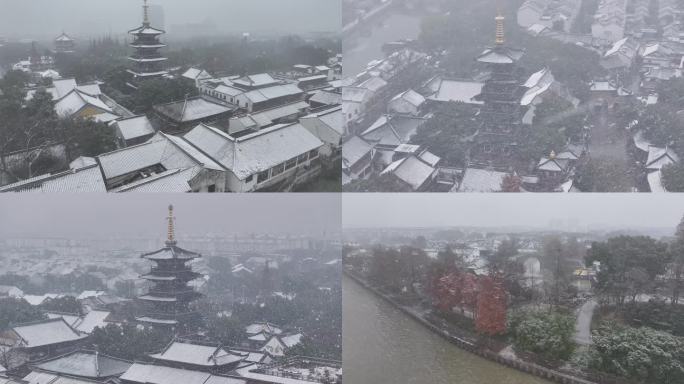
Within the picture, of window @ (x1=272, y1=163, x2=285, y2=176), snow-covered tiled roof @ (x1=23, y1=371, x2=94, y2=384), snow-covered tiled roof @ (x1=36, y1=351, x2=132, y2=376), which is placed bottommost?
snow-covered tiled roof @ (x1=23, y1=371, x2=94, y2=384)

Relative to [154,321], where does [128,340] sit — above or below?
below

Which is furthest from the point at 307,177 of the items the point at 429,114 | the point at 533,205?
the point at 533,205

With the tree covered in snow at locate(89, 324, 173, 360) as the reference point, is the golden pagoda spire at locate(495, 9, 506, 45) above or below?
above

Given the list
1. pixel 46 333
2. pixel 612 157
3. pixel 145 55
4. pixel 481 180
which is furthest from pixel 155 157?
pixel 612 157

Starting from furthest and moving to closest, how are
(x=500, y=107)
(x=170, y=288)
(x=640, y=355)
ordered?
(x=170, y=288) < (x=500, y=107) < (x=640, y=355)

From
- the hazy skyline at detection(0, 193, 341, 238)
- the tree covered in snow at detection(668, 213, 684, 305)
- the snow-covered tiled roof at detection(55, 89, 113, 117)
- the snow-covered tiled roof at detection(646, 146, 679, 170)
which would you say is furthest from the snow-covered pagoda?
the tree covered in snow at detection(668, 213, 684, 305)

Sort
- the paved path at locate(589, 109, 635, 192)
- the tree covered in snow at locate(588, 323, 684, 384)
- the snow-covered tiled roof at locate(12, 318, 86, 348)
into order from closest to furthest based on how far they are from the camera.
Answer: the tree covered in snow at locate(588, 323, 684, 384)
the paved path at locate(589, 109, 635, 192)
the snow-covered tiled roof at locate(12, 318, 86, 348)

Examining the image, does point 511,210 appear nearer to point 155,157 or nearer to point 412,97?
point 412,97

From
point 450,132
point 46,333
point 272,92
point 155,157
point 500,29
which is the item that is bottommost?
point 46,333

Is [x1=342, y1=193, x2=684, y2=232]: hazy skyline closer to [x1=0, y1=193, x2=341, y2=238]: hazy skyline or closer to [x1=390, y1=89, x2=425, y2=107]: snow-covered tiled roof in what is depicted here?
[x1=0, y1=193, x2=341, y2=238]: hazy skyline
